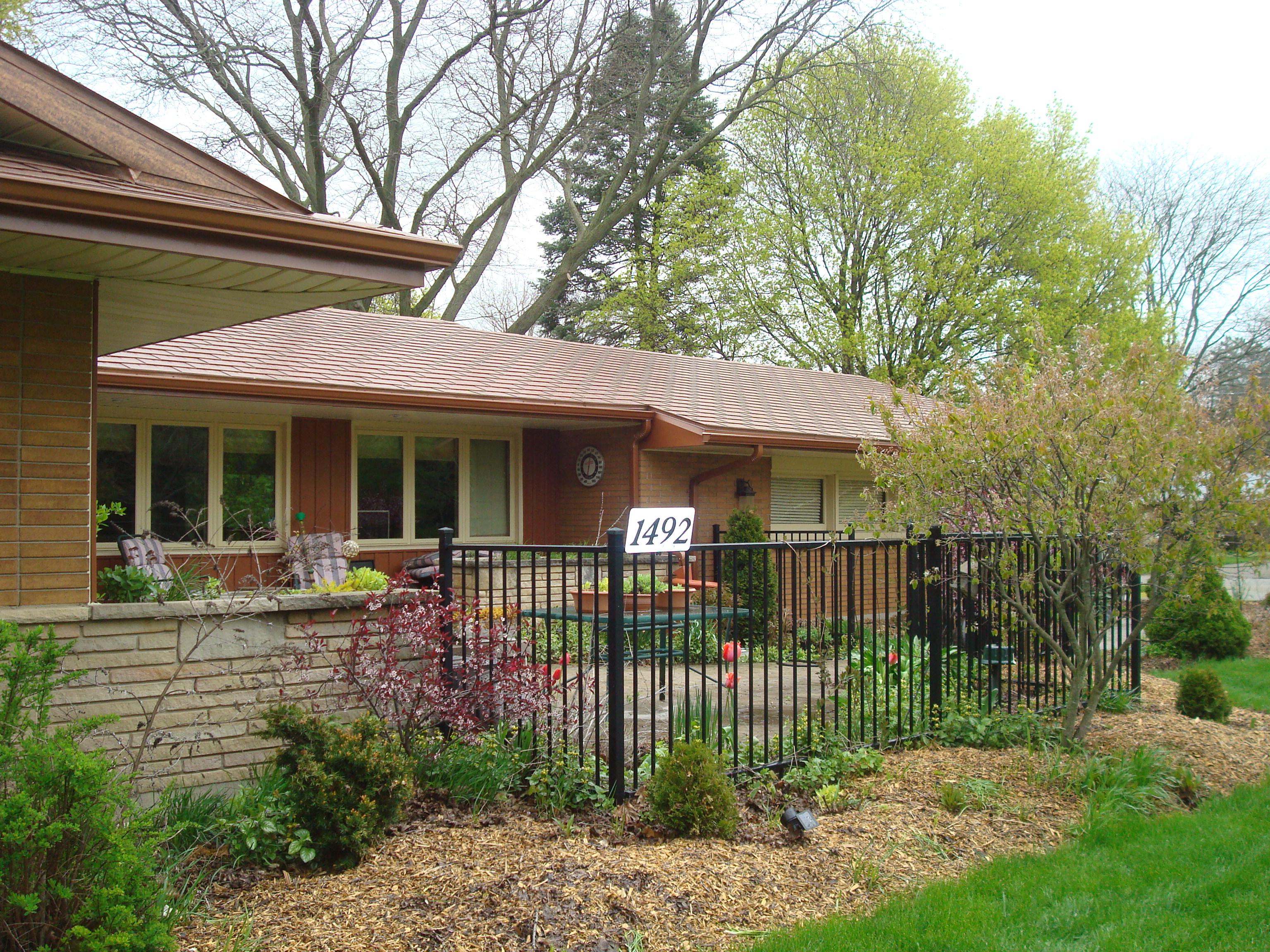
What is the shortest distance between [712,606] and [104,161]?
561 cm

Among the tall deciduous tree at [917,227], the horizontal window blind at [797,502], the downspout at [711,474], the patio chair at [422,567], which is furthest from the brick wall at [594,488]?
the tall deciduous tree at [917,227]

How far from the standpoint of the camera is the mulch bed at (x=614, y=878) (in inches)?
129

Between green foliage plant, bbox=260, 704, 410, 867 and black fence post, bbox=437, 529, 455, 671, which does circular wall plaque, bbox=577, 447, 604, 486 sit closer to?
black fence post, bbox=437, 529, 455, 671

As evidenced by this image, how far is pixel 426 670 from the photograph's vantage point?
15.5 ft

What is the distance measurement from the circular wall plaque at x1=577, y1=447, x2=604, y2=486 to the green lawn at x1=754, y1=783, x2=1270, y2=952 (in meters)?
8.49

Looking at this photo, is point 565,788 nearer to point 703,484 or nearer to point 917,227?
point 703,484

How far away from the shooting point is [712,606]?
818 centimetres

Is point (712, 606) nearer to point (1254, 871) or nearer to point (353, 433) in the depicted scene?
point (1254, 871)

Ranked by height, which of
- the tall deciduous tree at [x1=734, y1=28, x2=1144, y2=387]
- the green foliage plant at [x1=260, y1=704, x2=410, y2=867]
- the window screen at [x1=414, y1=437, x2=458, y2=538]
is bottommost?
the green foliage plant at [x1=260, y1=704, x2=410, y2=867]

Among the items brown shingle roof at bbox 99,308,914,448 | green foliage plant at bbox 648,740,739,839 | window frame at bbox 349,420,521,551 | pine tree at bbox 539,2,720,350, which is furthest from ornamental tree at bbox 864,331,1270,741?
pine tree at bbox 539,2,720,350

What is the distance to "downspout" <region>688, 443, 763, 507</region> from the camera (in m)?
12.6

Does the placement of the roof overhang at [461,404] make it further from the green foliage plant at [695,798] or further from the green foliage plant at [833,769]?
the green foliage plant at [695,798]

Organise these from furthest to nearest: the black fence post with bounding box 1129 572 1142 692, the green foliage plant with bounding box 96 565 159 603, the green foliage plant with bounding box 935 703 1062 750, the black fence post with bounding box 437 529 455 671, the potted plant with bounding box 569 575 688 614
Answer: the black fence post with bounding box 1129 572 1142 692
the potted plant with bounding box 569 575 688 614
the green foliage plant with bounding box 935 703 1062 750
the green foliage plant with bounding box 96 565 159 603
the black fence post with bounding box 437 529 455 671

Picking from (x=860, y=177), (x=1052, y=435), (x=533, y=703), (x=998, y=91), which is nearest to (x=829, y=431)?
(x=1052, y=435)
